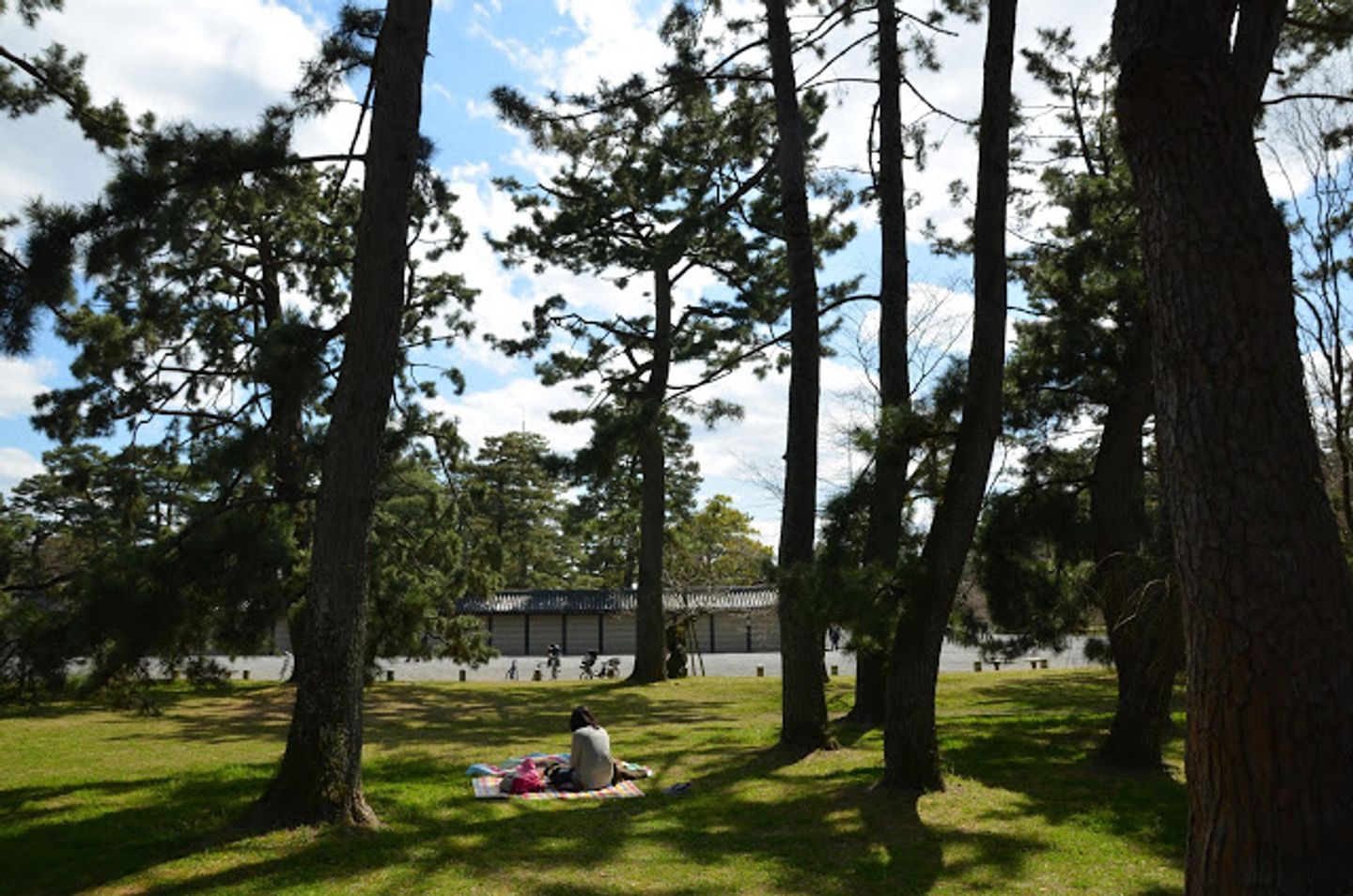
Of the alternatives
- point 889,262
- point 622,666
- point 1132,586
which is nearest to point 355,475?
point 1132,586

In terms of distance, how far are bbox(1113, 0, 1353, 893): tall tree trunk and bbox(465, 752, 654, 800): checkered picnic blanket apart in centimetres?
523

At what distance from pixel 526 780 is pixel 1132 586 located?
4.99 metres

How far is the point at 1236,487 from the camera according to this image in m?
2.90

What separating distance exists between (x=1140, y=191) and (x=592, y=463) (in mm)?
10580

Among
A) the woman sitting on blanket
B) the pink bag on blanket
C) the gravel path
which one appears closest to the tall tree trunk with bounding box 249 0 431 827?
the pink bag on blanket

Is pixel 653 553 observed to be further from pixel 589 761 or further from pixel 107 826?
pixel 107 826

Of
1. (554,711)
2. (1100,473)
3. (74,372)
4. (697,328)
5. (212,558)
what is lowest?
(554,711)

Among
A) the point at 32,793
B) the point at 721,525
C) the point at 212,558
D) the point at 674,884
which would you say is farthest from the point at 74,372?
the point at 721,525

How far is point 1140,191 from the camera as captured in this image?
10.7 ft

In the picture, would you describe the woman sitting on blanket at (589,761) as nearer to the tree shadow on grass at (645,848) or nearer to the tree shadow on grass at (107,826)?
the tree shadow on grass at (645,848)

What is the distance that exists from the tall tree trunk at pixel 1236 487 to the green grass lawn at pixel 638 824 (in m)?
2.51

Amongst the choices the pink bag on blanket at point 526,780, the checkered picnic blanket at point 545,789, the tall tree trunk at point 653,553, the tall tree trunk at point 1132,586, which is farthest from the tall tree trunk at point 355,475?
the tall tree trunk at point 653,553

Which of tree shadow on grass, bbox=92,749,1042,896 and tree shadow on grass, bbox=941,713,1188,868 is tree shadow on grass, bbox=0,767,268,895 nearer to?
tree shadow on grass, bbox=92,749,1042,896

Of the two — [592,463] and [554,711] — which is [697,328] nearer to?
[592,463]
